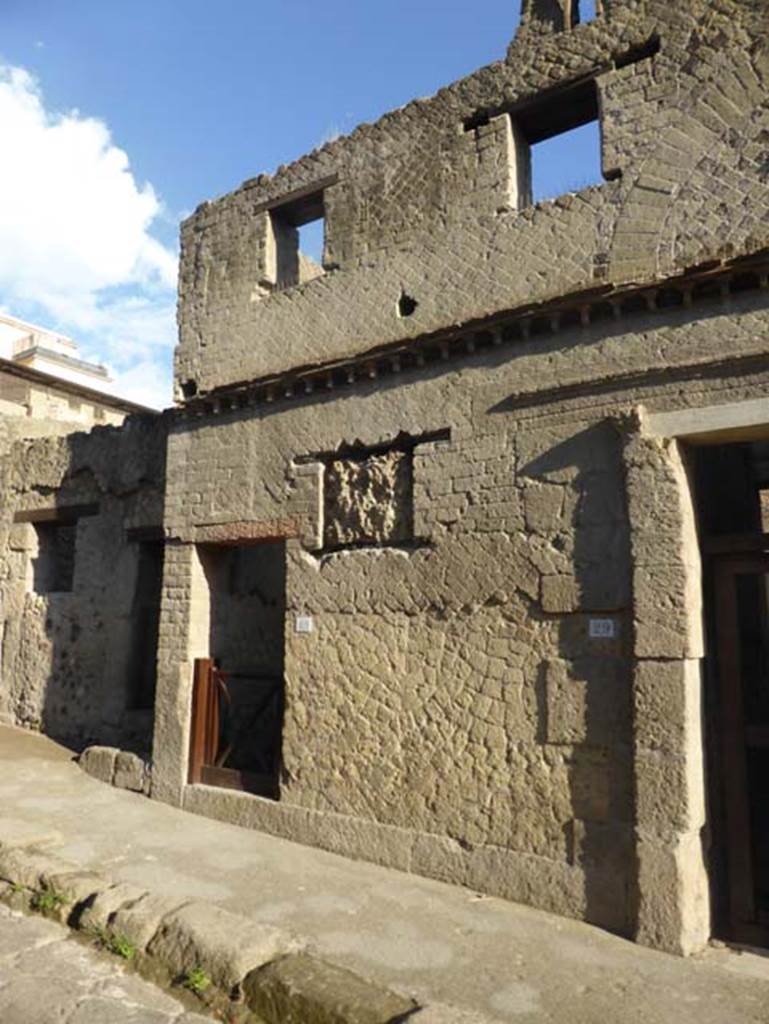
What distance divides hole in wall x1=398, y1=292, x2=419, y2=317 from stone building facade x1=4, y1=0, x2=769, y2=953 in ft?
0.08

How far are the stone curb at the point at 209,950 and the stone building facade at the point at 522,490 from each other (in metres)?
1.84

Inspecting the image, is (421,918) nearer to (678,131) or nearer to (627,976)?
(627,976)

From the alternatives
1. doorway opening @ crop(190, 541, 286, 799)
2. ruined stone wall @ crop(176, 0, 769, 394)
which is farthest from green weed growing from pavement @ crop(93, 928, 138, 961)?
ruined stone wall @ crop(176, 0, 769, 394)

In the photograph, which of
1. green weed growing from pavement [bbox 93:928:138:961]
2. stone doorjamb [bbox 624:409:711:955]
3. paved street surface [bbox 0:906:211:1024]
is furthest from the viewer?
stone doorjamb [bbox 624:409:711:955]

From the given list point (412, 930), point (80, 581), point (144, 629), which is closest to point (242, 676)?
point (144, 629)

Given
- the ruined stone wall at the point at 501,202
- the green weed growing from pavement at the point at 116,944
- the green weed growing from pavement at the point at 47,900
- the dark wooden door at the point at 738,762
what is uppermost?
the ruined stone wall at the point at 501,202

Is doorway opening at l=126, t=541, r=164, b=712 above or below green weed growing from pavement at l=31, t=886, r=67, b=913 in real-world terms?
above

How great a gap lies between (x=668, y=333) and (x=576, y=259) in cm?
95

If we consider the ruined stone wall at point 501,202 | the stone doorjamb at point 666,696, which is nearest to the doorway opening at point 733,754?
the stone doorjamb at point 666,696

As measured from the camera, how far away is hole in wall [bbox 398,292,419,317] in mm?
6223

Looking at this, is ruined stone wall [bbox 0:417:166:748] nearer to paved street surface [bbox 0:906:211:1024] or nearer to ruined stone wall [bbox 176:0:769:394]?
ruined stone wall [bbox 176:0:769:394]

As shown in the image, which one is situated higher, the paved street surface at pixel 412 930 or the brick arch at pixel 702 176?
the brick arch at pixel 702 176

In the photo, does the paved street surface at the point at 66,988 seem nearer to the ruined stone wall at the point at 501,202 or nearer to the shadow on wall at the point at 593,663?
the shadow on wall at the point at 593,663

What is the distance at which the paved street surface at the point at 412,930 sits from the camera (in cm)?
367
